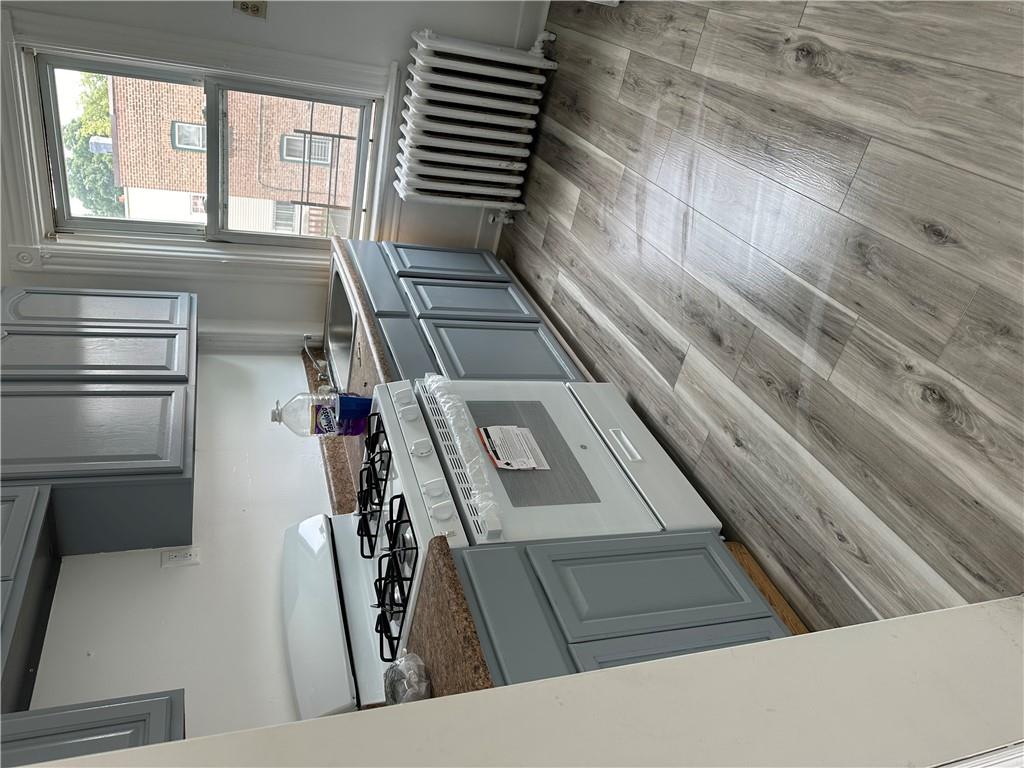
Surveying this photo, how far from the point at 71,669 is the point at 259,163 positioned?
193 cm

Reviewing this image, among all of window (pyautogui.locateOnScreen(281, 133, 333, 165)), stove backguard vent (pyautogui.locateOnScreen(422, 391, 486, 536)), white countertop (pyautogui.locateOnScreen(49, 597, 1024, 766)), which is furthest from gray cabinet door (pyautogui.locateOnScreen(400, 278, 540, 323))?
white countertop (pyautogui.locateOnScreen(49, 597, 1024, 766))

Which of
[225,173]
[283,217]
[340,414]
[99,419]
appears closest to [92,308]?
[99,419]

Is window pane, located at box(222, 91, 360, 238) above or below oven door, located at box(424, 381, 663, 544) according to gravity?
above

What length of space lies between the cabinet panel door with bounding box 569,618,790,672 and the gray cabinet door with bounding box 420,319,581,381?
0.91 metres

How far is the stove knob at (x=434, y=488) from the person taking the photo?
1.43m

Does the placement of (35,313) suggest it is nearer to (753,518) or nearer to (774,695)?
(753,518)

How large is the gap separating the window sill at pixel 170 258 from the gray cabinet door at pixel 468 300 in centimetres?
72

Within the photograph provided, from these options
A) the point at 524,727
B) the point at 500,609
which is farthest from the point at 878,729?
the point at 500,609

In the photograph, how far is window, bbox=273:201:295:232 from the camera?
9.49 feet

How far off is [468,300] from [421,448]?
1020 millimetres

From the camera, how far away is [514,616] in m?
1.23

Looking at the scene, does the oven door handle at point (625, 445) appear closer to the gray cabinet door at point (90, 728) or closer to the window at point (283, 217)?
the gray cabinet door at point (90, 728)

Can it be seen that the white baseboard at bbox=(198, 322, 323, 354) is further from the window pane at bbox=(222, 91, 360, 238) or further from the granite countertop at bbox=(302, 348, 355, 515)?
the granite countertop at bbox=(302, 348, 355, 515)

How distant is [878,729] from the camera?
523 millimetres
